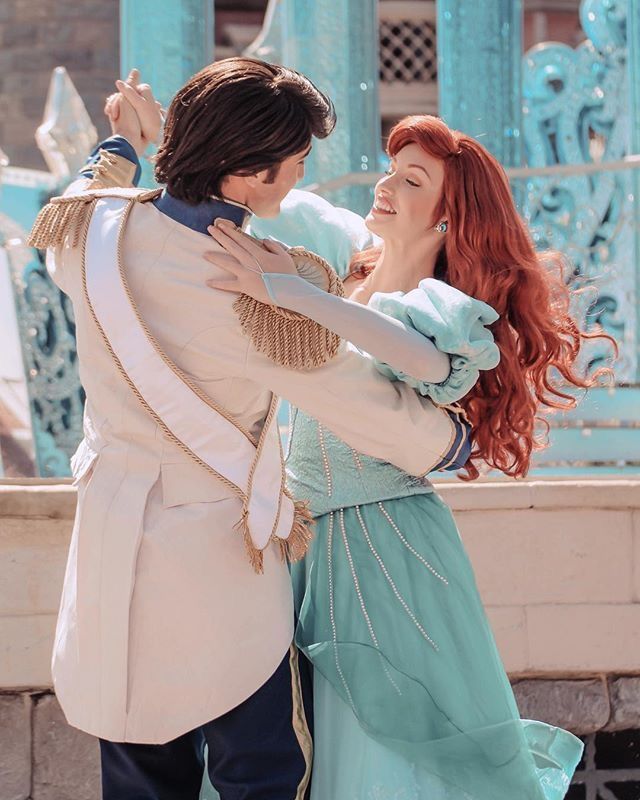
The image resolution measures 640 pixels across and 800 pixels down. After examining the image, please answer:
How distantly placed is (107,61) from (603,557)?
10367 mm

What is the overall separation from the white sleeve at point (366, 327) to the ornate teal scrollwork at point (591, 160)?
197 centimetres

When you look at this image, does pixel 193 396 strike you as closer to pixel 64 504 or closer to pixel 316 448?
pixel 316 448

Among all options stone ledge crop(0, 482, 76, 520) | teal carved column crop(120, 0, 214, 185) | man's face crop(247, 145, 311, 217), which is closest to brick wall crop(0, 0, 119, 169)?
teal carved column crop(120, 0, 214, 185)

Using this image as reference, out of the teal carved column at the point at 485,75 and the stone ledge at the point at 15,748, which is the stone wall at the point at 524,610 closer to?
the stone ledge at the point at 15,748

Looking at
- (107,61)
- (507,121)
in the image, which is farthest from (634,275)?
(107,61)

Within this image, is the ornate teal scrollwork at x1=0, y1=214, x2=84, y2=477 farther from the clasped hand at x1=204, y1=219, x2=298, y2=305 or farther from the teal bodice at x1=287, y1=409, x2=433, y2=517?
the clasped hand at x1=204, y1=219, x2=298, y2=305

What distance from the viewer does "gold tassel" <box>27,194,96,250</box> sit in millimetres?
1810

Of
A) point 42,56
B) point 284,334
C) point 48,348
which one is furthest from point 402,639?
point 42,56

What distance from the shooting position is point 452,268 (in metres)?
2.14

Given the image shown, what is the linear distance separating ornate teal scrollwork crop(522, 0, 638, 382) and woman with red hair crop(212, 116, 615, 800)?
160cm

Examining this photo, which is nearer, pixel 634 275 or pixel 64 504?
pixel 64 504

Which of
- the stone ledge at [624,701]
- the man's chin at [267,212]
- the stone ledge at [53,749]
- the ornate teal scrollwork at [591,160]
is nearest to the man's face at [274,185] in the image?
the man's chin at [267,212]

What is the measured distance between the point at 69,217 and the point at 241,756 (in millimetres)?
746

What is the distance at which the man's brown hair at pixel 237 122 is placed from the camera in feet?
5.53
